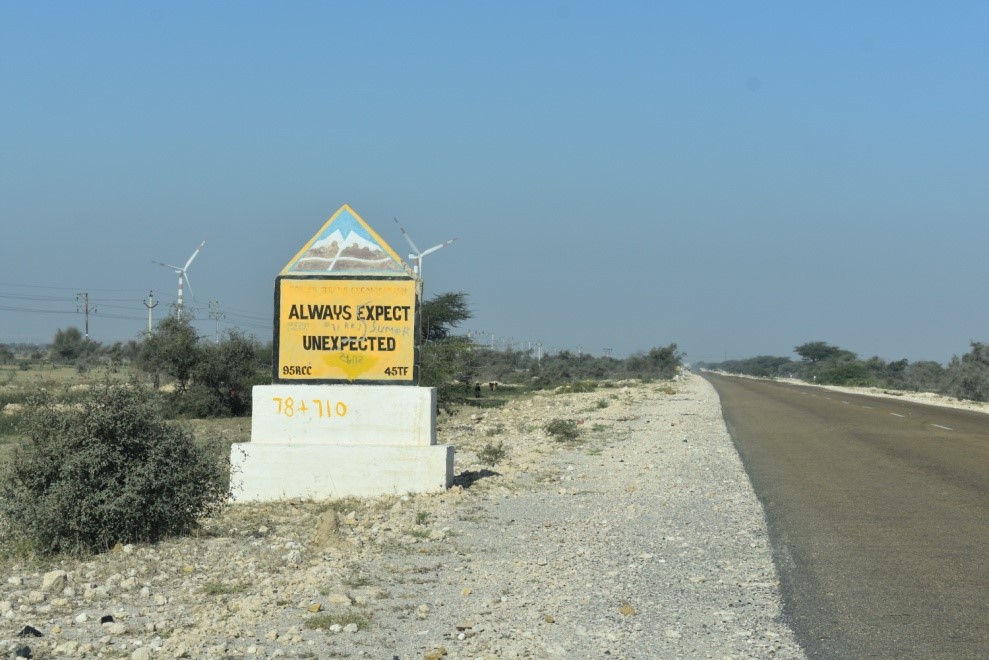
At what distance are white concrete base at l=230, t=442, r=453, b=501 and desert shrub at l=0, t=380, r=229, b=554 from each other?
7.85ft

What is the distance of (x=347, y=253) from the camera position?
45.5 feet

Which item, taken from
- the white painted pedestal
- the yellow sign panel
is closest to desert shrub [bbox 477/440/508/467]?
the white painted pedestal

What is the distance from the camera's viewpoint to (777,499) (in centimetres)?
1335

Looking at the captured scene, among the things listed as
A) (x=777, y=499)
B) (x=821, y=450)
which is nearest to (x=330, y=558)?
(x=777, y=499)

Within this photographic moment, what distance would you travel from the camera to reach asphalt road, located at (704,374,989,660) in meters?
6.96

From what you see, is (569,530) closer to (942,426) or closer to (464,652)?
(464,652)

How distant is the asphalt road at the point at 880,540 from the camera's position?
22.9ft

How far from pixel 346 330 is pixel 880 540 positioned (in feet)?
22.5

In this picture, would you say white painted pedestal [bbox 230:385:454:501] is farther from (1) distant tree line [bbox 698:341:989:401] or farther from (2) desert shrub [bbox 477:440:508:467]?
(1) distant tree line [bbox 698:341:989:401]

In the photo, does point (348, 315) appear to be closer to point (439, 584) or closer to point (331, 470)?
point (331, 470)

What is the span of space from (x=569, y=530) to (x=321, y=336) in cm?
446

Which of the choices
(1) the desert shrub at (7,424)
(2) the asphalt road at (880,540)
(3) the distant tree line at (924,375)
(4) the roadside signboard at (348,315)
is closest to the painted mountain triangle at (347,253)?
(4) the roadside signboard at (348,315)

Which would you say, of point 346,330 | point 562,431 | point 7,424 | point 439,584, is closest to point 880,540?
point 439,584

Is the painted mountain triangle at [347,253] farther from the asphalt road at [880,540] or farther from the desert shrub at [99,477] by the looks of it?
the asphalt road at [880,540]
